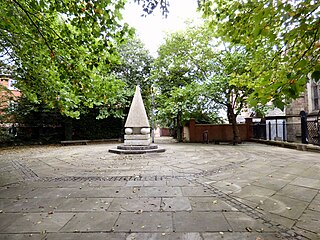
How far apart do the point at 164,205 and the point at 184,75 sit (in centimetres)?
1495

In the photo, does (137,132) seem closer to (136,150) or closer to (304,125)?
(136,150)

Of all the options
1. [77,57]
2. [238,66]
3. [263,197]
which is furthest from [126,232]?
[238,66]

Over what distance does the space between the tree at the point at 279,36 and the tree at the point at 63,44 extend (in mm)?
2163

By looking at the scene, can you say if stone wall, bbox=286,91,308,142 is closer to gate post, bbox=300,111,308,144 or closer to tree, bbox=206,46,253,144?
gate post, bbox=300,111,308,144

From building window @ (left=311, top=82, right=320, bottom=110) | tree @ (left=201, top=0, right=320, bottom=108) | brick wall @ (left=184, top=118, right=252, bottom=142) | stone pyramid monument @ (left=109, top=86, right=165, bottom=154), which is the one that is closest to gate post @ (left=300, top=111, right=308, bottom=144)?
building window @ (left=311, top=82, right=320, bottom=110)

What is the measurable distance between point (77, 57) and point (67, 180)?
2.97m

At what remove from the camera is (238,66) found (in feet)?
39.0

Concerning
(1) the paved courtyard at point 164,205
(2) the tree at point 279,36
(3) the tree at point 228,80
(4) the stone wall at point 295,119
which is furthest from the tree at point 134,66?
(2) the tree at point 279,36

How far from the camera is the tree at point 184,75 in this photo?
14.3 metres

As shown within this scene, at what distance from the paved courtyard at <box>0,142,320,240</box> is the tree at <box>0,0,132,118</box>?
8.04ft

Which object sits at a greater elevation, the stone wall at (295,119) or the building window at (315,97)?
the building window at (315,97)

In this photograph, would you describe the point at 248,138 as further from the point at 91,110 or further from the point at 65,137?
the point at 65,137

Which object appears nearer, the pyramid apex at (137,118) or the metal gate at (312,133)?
the metal gate at (312,133)

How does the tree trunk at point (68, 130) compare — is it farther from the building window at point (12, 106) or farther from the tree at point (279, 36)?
the tree at point (279, 36)
